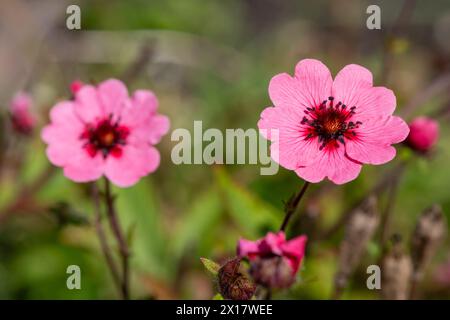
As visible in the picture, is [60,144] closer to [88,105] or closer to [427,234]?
[88,105]

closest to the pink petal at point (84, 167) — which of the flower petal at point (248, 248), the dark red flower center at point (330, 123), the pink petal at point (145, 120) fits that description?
the pink petal at point (145, 120)

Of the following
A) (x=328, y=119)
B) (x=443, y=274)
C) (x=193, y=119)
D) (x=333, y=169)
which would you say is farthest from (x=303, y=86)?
(x=193, y=119)

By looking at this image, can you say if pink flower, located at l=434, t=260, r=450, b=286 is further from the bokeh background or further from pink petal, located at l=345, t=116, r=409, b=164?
pink petal, located at l=345, t=116, r=409, b=164

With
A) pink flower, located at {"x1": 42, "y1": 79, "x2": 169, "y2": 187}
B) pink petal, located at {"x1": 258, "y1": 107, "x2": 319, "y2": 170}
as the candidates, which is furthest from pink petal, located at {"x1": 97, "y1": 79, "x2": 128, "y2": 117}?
A: pink petal, located at {"x1": 258, "y1": 107, "x2": 319, "y2": 170}

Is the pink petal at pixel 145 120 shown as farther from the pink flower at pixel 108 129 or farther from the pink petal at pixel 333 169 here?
the pink petal at pixel 333 169
